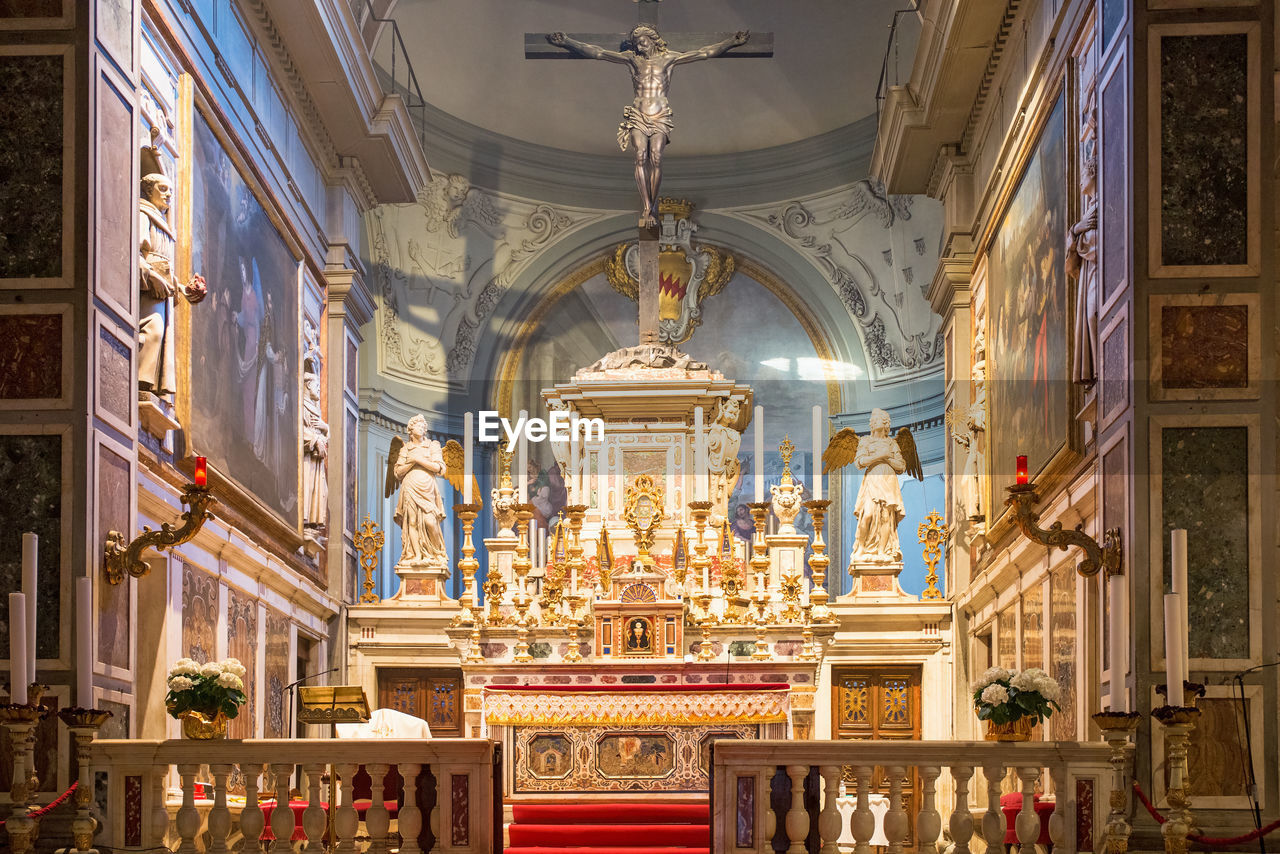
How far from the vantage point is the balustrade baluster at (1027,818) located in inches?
314

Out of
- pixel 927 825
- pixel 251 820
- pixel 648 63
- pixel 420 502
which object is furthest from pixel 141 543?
pixel 648 63

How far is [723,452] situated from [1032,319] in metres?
4.41

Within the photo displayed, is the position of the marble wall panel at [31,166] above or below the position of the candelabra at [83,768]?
above

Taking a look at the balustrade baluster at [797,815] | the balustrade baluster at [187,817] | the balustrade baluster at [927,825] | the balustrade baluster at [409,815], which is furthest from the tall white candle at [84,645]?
the balustrade baluster at [927,825]

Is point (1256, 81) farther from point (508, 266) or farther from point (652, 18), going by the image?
point (508, 266)

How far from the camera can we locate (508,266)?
72.4 ft

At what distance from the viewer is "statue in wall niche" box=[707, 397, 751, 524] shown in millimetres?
15906

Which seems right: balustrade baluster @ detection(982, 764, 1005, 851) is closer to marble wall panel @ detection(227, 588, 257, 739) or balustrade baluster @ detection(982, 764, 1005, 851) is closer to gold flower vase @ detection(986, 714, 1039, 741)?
gold flower vase @ detection(986, 714, 1039, 741)

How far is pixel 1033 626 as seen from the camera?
12359 millimetres

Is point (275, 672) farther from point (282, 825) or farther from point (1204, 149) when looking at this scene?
point (1204, 149)

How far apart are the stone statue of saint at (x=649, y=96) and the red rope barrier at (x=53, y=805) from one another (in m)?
10.3

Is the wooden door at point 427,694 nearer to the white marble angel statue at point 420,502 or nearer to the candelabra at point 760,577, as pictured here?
the white marble angel statue at point 420,502

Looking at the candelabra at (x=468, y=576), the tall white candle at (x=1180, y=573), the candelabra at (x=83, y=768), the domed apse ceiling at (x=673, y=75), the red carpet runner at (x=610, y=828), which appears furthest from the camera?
the domed apse ceiling at (x=673, y=75)

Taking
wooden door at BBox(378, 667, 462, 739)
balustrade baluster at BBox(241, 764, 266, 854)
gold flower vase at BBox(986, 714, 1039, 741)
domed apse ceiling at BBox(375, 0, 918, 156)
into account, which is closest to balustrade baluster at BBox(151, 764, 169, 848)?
balustrade baluster at BBox(241, 764, 266, 854)
